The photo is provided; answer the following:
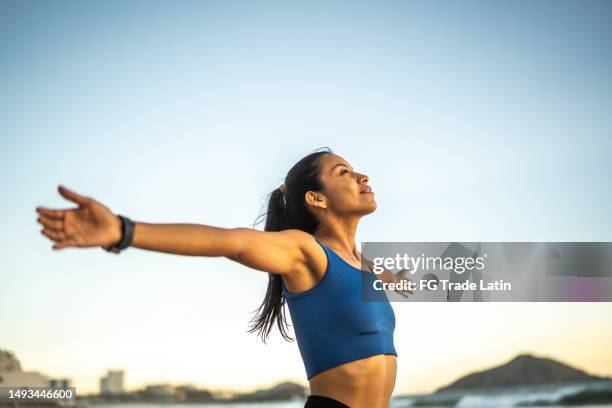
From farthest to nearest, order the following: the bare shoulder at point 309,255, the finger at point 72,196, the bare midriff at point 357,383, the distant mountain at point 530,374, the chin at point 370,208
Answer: the distant mountain at point 530,374 → the chin at point 370,208 → the bare midriff at point 357,383 → the bare shoulder at point 309,255 → the finger at point 72,196

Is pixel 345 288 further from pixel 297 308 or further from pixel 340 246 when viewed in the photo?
pixel 340 246

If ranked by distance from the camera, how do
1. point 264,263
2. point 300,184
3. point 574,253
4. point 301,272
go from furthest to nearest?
point 574,253
point 300,184
point 301,272
point 264,263

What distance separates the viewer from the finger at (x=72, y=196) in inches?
69.0

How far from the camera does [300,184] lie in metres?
3.20

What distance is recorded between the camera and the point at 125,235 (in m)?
1.83

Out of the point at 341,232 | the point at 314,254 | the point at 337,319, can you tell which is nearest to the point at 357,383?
the point at 337,319

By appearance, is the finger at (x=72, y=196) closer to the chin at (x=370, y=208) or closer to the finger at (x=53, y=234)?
the finger at (x=53, y=234)

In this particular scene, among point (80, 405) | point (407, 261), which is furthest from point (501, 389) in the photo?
point (407, 261)

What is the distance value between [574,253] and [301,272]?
4838 mm

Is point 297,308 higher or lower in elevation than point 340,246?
lower

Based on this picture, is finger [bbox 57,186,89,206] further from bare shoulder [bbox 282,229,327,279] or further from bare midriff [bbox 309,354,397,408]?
bare midriff [bbox 309,354,397,408]

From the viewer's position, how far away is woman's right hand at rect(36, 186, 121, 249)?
1.77 m

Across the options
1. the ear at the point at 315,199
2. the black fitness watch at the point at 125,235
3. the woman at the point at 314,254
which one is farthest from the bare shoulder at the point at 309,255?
the black fitness watch at the point at 125,235

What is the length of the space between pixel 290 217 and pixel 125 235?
4.99 feet
